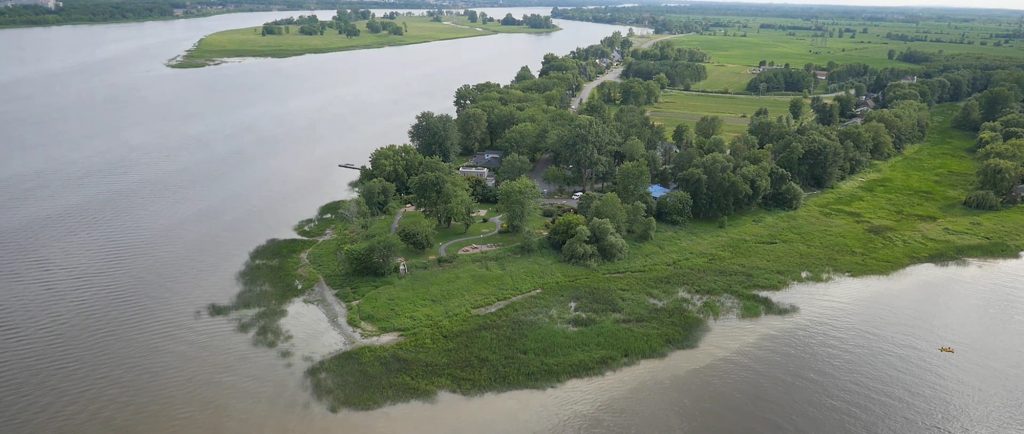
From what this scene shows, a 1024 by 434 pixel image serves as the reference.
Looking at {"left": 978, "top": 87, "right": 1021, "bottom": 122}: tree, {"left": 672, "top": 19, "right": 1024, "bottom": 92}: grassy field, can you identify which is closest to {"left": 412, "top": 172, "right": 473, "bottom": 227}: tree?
{"left": 978, "top": 87, "right": 1021, "bottom": 122}: tree

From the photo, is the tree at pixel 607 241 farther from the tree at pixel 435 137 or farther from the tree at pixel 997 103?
the tree at pixel 997 103

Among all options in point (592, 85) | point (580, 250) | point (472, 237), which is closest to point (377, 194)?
point (472, 237)

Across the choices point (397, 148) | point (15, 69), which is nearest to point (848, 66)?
point (397, 148)

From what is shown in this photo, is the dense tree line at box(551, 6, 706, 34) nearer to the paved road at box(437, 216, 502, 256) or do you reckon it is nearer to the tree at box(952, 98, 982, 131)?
the tree at box(952, 98, 982, 131)

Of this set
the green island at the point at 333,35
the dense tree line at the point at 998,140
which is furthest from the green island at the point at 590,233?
the green island at the point at 333,35

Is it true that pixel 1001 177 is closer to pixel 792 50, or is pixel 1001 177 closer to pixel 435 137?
pixel 435 137
